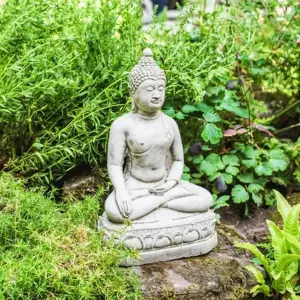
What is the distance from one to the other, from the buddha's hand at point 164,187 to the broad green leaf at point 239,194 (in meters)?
0.85

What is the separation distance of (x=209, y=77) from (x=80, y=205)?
116 centimetres

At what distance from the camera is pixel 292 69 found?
189 inches

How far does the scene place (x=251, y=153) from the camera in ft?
13.1

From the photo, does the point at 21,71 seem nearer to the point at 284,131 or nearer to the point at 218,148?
the point at 218,148

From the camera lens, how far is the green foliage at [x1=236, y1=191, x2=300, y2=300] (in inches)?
114

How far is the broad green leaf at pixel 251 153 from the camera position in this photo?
3982mm

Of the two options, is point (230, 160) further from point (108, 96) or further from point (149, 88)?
point (149, 88)

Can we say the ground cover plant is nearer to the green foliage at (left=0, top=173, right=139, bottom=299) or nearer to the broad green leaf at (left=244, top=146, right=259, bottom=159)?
the broad green leaf at (left=244, top=146, right=259, bottom=159)

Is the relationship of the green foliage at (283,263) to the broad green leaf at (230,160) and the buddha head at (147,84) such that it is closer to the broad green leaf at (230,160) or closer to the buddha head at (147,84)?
the buddha head at (147,84)

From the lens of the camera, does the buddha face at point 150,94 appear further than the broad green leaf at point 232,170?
No

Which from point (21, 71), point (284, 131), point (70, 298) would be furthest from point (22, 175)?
point (284, 131)

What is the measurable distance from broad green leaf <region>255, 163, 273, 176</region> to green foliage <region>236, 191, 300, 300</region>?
876 millimetres

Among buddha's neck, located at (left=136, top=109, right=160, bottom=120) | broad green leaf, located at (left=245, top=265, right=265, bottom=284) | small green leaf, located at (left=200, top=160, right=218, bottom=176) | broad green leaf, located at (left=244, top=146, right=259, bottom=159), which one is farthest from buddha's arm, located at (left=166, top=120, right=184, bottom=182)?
broad green leaf, located at (left=244, top=146, right=259, bottom=159)

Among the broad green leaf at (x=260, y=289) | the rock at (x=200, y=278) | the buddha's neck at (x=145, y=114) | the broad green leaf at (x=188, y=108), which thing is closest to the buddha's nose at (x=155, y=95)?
the buddha's neck at (x=145, y=114)
